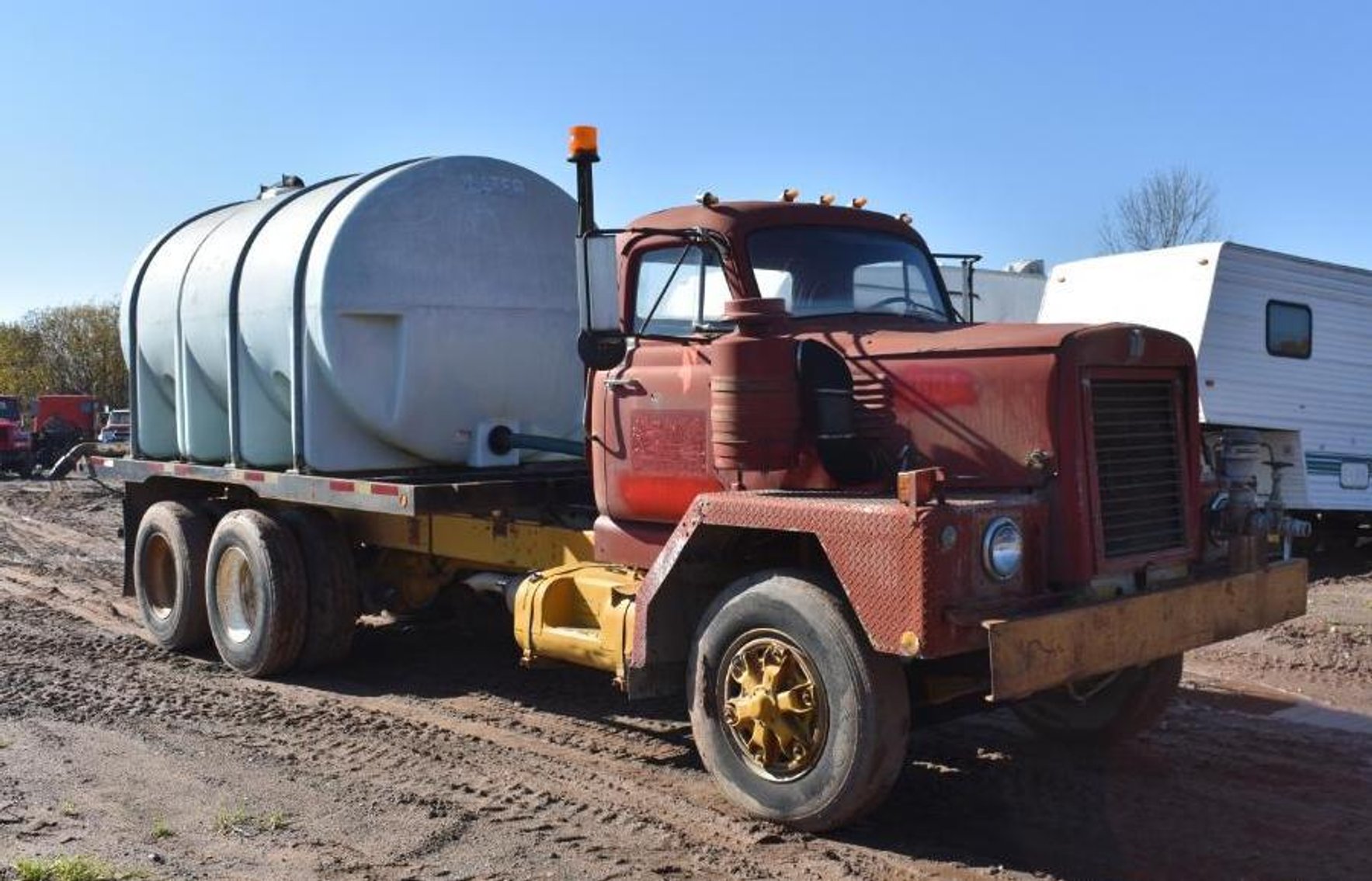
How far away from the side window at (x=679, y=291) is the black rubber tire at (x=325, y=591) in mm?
3401

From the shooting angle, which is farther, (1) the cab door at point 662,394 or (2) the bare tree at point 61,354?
(2) the bare tree at point 61,354

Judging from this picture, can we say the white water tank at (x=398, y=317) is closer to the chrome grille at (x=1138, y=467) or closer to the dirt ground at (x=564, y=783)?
the dirt ground at (x=564, y=783)

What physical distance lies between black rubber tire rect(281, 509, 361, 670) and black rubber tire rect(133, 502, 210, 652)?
3.44 feet

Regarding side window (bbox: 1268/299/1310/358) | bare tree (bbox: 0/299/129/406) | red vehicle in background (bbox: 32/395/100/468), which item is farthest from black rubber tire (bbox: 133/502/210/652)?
bare tree (bbox: 0/299/129/406)

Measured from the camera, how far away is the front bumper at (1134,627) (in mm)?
4586

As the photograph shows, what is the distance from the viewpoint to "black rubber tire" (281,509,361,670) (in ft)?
27.9

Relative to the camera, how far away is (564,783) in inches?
234

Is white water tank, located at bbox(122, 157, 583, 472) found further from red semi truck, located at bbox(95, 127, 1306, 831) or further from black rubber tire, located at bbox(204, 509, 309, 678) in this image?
red semi truck, located at bbox(95, 127, 1306, 831)

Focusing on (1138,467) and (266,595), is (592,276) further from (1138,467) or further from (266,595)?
(266,595)

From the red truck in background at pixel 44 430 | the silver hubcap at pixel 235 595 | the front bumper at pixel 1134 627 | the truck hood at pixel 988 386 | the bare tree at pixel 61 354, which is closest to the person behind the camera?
the front bumper at pixel 1134 627

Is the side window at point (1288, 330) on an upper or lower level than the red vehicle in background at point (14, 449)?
upper

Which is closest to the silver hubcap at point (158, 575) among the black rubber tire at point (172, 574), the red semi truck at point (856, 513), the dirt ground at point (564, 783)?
the black rubber tire at point (172, 574)

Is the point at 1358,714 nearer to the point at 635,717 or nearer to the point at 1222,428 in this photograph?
the point at 635,717

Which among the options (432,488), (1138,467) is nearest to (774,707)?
(1138,467)
